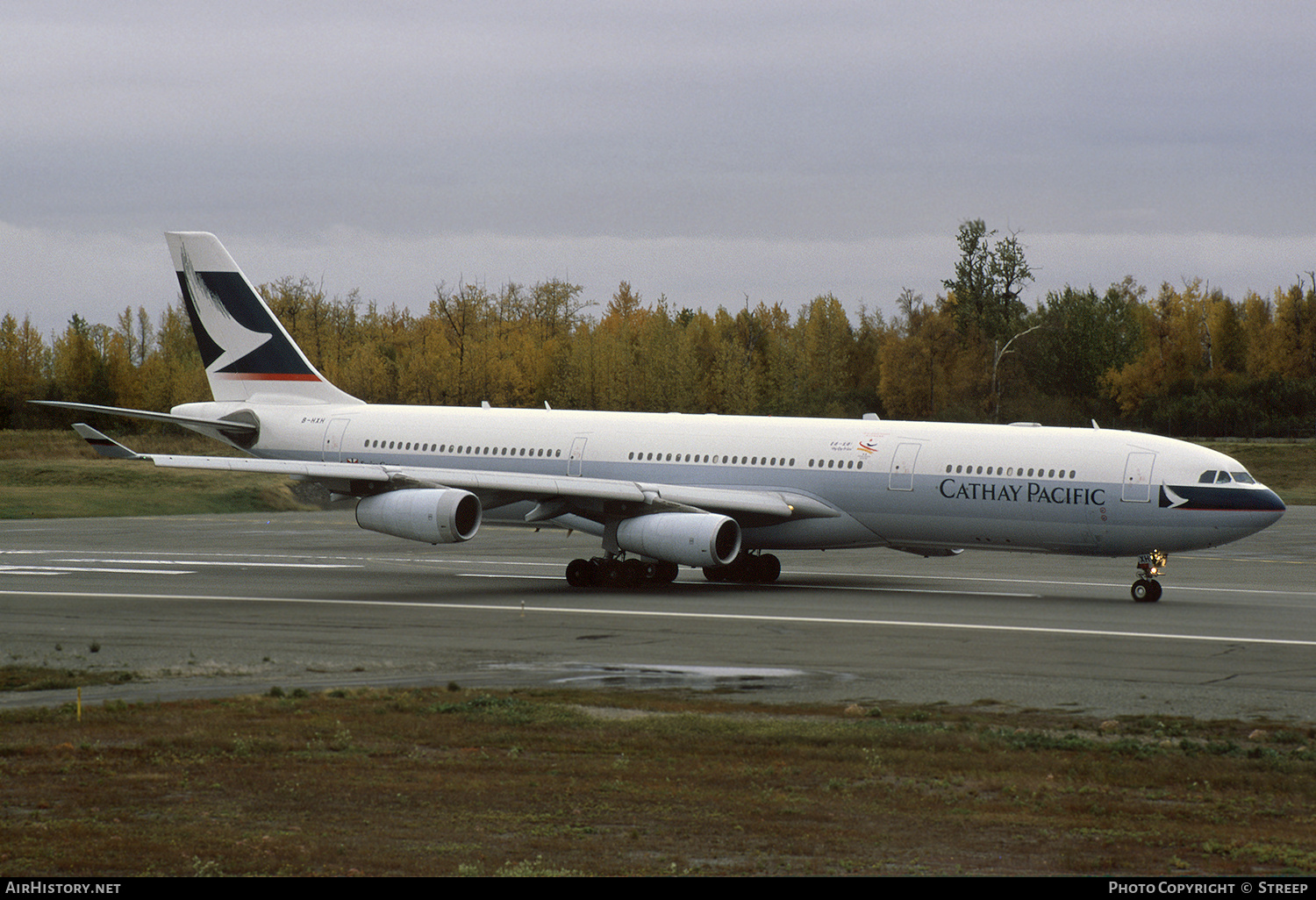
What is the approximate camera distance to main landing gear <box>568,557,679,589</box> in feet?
110

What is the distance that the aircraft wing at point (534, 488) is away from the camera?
3180 cm

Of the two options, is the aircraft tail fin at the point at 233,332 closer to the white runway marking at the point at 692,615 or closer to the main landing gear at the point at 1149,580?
the white runway marking at the point at 692,615

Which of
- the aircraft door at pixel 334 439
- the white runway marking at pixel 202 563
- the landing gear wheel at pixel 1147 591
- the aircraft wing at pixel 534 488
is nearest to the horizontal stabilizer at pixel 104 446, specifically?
the aircraft wing at pixel 534 488

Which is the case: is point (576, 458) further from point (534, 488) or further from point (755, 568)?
point (755, 568)

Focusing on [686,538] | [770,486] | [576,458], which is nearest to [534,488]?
[686,538]

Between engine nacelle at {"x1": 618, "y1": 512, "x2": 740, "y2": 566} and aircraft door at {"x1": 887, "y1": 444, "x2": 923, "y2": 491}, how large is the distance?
3.57 m

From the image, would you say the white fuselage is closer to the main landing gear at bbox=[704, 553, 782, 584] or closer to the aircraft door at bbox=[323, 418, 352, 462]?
the aircraft door at bbox=[323, 418, 352, 462]

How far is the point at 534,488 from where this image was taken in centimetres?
3231

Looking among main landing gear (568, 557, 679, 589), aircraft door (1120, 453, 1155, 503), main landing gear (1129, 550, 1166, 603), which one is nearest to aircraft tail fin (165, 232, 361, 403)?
main landing gear (568, 557, 679, 589)

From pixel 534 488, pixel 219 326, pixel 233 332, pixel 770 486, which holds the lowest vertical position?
pixel 534 488

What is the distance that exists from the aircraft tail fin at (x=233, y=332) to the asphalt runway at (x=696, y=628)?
4729 mm

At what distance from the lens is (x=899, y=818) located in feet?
40.1

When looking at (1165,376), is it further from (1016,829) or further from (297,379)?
(1016,829)

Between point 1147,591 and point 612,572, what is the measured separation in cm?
1133
